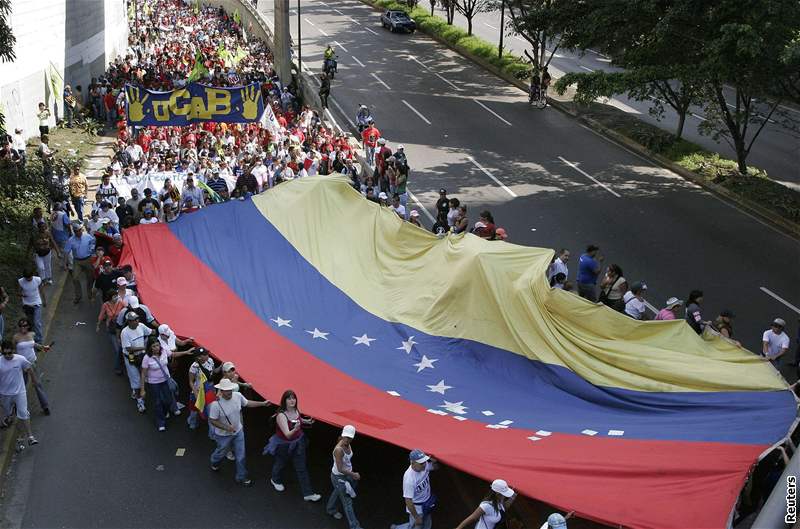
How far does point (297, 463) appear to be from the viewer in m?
10.1

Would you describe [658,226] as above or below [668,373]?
below

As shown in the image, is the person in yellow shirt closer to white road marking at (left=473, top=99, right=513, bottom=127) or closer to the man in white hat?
the man in white hat

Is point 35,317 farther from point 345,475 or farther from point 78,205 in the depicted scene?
point 345,475

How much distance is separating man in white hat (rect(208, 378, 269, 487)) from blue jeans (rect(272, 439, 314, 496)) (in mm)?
448

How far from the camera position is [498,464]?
8.80 meters

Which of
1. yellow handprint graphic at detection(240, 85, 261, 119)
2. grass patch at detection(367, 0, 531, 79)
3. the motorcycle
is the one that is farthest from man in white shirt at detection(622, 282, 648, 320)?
the motorcycle

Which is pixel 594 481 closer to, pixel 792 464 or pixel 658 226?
pixel 792 464

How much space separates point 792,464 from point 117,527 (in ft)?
23.1

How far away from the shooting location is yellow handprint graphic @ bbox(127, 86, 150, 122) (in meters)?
20.3

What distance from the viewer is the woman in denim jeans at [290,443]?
985 cm

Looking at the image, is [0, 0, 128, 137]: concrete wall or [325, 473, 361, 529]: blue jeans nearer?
[325, 473, 361, 529]: blue jeans

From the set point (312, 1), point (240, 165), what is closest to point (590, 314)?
point (240, 165)

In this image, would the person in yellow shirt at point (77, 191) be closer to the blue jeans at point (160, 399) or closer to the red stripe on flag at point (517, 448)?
the red stripe on flag at point (517, 448)

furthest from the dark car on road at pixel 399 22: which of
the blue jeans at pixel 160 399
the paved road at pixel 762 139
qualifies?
the blue jeans at pixel 160 399
